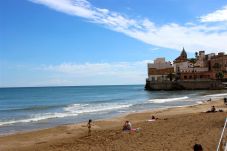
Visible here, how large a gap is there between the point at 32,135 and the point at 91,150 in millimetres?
7442

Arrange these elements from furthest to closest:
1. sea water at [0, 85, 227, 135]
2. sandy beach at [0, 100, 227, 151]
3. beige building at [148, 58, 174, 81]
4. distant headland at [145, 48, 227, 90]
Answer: beige building at [148, 58, 174, 81] → distant headland at [145, 48, 227, 90] → sea water at [0, 85, 227, 135] → sandy beach at [0, 100, 227, 151]

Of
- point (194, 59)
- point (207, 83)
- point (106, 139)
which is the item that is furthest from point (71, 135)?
point (194, 59)

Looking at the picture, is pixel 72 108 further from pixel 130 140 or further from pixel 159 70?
pixel 159 70

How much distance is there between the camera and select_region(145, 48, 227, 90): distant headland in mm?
90125

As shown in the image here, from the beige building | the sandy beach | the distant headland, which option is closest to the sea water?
the sandy beach

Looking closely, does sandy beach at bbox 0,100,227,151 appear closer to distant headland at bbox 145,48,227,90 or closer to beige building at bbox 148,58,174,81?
distant headland at bbox 145,48,227,90

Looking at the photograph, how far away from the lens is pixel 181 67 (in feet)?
341

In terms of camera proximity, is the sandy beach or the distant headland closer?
the sandy beach

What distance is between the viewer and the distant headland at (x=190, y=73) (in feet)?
296

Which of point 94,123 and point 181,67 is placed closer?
point 94,123

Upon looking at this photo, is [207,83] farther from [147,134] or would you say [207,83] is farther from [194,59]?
[147,134]

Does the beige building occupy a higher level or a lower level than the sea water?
higher

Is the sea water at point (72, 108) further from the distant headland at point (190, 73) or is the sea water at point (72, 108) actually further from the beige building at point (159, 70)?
the beige building at point (159, 70)

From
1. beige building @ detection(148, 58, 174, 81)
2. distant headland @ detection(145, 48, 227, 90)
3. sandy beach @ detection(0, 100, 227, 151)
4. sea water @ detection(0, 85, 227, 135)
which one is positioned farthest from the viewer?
beige building @ detection(148, 58, 174, 81)
